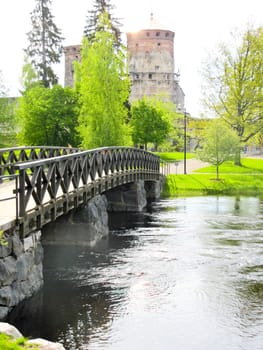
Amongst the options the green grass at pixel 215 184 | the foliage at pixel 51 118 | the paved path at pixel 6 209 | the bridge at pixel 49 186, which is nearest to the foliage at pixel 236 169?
the green grass at pixel 215 184

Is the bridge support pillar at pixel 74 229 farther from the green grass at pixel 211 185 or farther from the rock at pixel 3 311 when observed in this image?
the green grass at pixel 211 185

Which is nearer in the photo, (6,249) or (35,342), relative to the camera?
(35,342)

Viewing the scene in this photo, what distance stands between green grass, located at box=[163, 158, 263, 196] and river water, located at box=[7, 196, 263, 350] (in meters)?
14.7

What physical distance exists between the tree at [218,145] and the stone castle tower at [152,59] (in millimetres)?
30848

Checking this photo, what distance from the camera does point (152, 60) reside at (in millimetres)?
69062

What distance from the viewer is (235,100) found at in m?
42.1

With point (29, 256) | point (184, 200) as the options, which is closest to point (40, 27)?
point (184, 200)

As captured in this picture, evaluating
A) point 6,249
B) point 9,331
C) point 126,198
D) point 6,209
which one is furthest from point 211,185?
point 9,331

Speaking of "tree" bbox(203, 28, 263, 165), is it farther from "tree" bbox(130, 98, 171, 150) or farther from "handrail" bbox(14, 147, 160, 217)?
"handrail" bbox(14, 147, 160, 217)

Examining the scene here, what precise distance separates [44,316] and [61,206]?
3354 millimetres

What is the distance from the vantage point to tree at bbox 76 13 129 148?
1122 inches

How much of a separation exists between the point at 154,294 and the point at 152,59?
5993cm

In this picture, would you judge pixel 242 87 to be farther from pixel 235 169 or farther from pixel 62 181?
pixel 62 181

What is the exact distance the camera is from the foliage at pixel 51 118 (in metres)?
33.1
